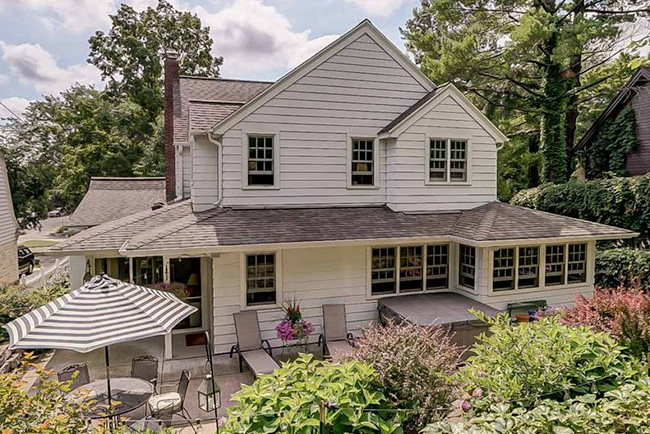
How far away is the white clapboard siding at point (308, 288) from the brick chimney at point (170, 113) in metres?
7.79

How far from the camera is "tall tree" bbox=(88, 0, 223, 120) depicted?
119 feet

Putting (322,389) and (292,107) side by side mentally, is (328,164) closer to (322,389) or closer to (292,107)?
(292,107)

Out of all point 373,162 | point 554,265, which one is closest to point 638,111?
point 554,265

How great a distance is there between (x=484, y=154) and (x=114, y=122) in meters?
31.6

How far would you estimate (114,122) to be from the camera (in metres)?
33.7

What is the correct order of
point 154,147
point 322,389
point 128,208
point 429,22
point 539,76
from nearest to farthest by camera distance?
point 322,389
point 128,208
point 539,76
point 154,147
point 429,22

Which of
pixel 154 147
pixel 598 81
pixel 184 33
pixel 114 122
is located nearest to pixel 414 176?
pixel 598 81

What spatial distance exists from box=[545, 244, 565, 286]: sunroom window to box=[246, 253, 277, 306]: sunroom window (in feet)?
25.1

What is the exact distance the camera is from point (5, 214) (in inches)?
798

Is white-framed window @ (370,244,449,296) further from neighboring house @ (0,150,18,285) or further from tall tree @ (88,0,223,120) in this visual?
tall tree @ (88,0,223,120)

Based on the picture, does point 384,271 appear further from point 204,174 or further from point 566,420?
point 566,420

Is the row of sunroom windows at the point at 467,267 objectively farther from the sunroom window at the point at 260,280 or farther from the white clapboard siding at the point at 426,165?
the sunroom window at the point at 260,280

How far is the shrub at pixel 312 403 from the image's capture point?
11.7 ft

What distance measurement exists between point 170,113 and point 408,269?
1156 cm
